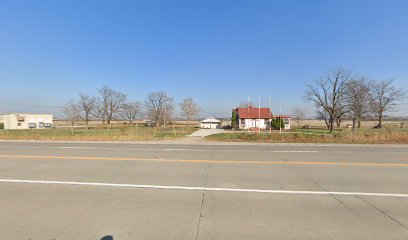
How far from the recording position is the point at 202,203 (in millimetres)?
4980

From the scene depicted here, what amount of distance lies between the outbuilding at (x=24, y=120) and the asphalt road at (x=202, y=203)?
70.1m

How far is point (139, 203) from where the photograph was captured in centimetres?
498

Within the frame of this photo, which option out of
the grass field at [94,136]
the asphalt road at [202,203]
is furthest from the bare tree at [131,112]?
the asphalt road at [202,203]

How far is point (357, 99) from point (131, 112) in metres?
74.8

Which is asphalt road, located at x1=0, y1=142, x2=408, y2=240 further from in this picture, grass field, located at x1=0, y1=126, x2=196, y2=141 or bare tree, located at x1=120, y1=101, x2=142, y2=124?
bare tree, located at x1=120, y1=101, x2=142, y2=124

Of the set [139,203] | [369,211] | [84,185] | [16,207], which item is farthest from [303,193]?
[16,207]

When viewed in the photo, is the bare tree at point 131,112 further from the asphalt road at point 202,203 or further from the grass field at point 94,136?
the asphalt road at point 202,203

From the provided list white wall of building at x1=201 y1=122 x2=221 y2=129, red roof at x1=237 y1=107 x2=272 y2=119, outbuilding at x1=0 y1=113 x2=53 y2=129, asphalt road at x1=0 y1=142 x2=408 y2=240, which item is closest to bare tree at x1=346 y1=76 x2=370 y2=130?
red roof at x1=237 y1=107 x2=272 y2=119

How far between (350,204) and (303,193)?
3.29 feet

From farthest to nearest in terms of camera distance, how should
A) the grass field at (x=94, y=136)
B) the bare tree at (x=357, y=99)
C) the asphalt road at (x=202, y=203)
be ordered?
1. the bare tree at (x=357, y=99)
2. the grass field at (x=94, y=136)
3. the asphalt road at (x=202, y=203)

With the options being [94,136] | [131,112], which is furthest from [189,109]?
[94,136]

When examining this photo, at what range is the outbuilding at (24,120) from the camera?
63.3 meters

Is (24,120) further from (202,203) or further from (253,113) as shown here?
(202,203)

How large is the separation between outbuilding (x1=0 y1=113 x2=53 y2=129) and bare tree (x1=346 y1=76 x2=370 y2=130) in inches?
3128
